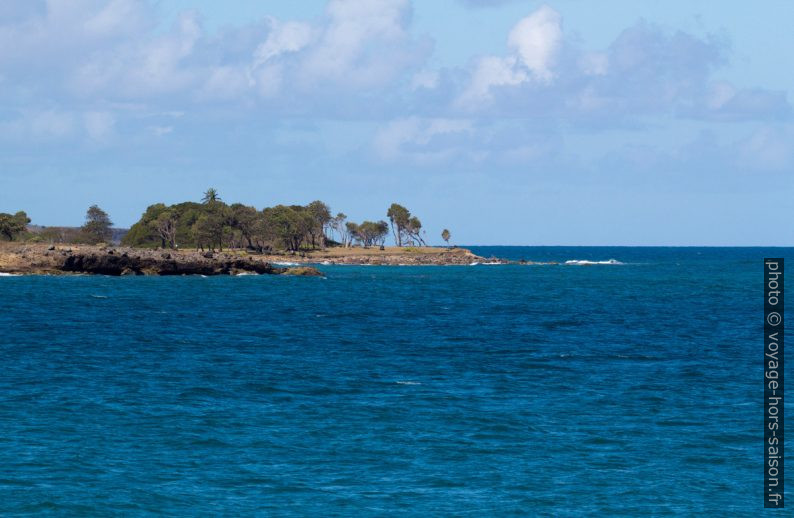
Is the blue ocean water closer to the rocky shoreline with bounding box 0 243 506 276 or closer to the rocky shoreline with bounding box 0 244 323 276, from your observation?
the rocky shoreline with bounding box 0 244 323 276

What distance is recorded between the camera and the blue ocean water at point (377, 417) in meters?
29.6

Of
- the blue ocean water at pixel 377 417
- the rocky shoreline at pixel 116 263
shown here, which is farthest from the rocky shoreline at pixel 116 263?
the blue ocean water at pixel 377 417

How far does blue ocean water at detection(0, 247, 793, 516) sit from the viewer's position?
29.6 meters

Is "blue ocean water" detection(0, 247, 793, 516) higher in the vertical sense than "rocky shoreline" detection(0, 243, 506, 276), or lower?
lower

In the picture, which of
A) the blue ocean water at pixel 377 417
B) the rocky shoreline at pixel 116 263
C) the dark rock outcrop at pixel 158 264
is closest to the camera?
the blue ocean water at pixel 377 417

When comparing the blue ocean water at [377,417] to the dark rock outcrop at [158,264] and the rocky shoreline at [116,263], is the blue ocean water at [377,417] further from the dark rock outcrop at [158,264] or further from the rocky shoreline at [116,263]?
the dark rock outcrop at [158,264]

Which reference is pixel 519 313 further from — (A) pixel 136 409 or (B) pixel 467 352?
(A) pixel 136 409

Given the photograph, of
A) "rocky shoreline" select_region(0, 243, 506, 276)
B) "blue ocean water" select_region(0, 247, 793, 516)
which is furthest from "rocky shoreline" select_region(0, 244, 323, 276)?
"blue ocean water" select_region(0, 247, 793, 516)

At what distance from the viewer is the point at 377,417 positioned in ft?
133

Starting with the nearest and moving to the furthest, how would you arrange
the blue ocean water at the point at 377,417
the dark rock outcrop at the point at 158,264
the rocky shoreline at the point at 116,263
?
the blue ocean water at the point at 377,417, the rocky shoreline at the point at 116,263, the dark rock outcrop at the point at 158,264

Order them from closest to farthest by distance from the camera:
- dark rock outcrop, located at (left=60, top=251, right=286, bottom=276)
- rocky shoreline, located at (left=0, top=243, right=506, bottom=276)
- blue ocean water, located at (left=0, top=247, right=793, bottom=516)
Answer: blue ocean water, located at (left=0, top=247, right=793, bottom=516) < rocky shoreline, located at (left=0, top=243, right=506, bottom=276) < dark rock outcrop, located at (left=60, top=251, right=286, bottom=276)

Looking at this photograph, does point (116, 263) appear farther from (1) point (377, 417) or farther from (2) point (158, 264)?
(1) point (377, 417)

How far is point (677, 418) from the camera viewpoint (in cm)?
4094

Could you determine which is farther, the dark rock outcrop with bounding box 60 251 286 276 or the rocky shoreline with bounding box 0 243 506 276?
the dark rock outcrop with bounding box 60 251 286 276
